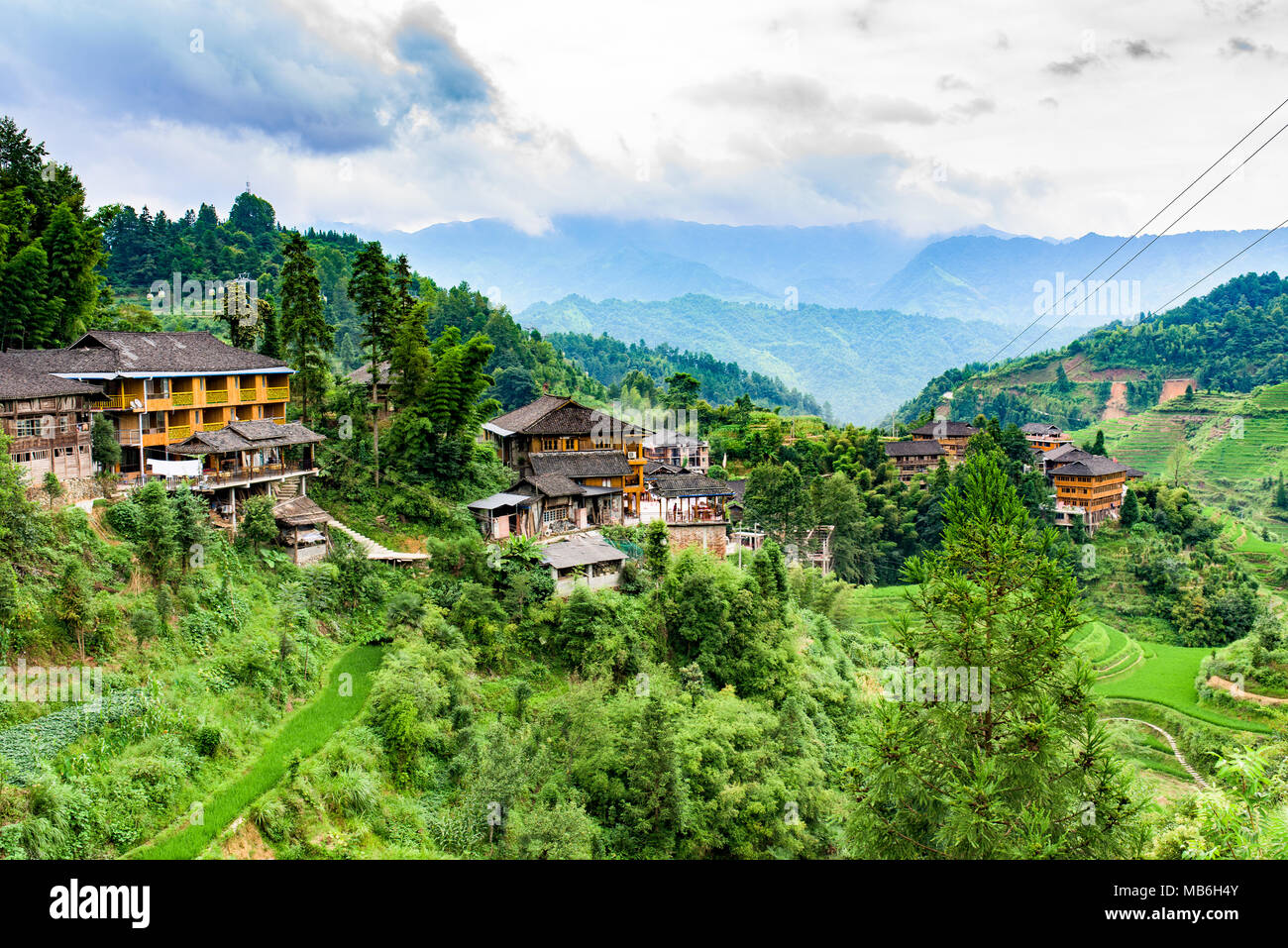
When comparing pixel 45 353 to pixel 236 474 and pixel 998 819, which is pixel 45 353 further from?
pixel 998 819

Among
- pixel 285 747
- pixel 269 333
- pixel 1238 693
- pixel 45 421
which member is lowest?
pixel 1238 693

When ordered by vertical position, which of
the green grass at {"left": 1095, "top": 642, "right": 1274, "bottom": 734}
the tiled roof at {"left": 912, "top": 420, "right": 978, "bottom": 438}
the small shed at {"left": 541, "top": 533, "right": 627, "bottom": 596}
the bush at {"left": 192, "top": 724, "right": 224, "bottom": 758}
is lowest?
the green grass at {"left": 1095, "top": 642, "right": 1274, "bottom": 734}

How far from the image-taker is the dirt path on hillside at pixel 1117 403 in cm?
8375

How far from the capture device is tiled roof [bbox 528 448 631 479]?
25859 millimetres

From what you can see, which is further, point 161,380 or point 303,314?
point 303,314

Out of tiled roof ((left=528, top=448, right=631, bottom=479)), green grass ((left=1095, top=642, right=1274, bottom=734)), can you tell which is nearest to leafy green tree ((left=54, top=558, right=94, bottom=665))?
tiled roof ((left=528, top=448, right=631, bottom=479))

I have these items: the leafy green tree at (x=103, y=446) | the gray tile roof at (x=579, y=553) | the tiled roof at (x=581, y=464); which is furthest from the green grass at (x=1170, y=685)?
the leafy green tree at (x=103, y=446)

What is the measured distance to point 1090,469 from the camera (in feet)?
154

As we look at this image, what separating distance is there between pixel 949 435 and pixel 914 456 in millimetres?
4697

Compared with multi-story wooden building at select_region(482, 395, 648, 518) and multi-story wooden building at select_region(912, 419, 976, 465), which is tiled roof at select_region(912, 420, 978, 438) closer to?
multi-story wooden building at select_region(912, 419, 976, 465)

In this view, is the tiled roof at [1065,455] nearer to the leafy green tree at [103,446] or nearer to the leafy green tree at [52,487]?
the leafy green tree at [103,446]

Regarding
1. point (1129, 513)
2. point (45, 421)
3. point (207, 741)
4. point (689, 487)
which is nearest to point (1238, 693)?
point (1129, 513)

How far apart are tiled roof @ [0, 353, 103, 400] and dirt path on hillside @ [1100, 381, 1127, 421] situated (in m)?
87.9

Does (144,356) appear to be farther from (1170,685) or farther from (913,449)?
(913,449)
